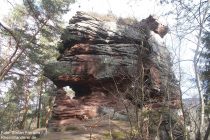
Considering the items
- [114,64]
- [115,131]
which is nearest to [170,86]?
[114,64]

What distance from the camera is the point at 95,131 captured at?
12.8 m

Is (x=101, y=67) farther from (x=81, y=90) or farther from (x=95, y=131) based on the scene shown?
(x=95, y=131)

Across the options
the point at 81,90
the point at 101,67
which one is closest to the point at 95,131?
the point at 101,67

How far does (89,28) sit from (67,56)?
236 centimetres

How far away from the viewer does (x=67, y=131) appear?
45.1 ft

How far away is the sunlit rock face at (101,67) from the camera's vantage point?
619 inches

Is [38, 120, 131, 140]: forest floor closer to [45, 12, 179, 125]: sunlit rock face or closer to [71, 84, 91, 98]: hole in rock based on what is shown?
[45, 12, 179, 125]: sunlit rock face

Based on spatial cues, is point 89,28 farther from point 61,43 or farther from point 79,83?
point 79,83

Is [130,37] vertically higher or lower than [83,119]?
higher

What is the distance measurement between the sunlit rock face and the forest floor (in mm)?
1213

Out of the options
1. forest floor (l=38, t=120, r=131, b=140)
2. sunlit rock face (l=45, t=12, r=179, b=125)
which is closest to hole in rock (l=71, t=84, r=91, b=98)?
sunlit rock face (l=45, t=12, r=179, b=125)

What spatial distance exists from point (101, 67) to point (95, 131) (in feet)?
16.6

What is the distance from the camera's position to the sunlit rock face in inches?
619

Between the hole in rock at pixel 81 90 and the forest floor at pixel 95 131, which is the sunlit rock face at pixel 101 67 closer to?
the hole in rock at pixel 81 90
